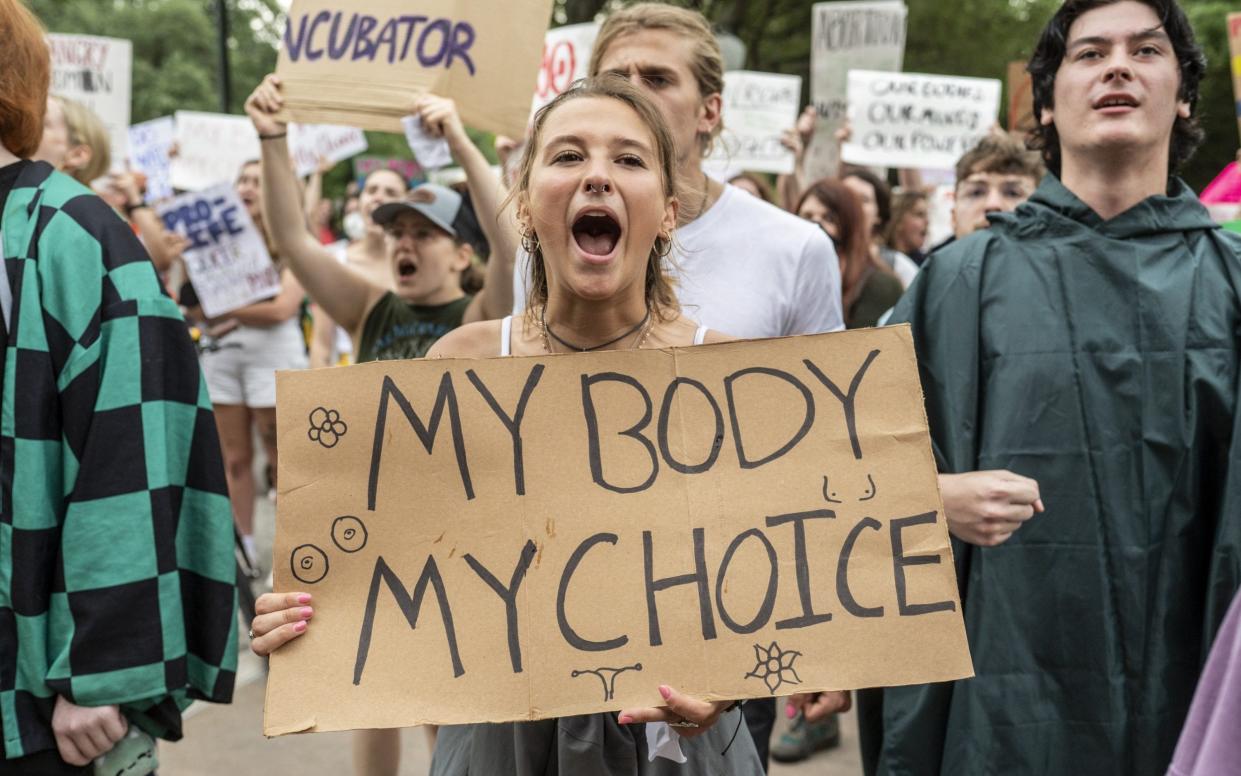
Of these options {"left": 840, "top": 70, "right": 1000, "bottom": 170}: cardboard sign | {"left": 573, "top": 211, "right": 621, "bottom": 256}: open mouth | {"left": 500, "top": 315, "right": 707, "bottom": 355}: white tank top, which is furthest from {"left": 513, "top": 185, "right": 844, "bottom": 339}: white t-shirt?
{"left": 840, "top": 70, "right": 1000, "bottom": 170}: cardboard sign

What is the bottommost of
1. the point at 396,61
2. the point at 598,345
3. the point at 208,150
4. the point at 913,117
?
the point at 598,345

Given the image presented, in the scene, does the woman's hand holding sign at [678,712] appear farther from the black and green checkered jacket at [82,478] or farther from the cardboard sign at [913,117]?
the cardboard sign at [913,117]

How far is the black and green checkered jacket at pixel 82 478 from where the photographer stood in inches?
80.3

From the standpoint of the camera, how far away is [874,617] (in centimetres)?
173

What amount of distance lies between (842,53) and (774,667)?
6.32m

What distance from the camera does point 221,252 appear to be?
A: 5.86 m

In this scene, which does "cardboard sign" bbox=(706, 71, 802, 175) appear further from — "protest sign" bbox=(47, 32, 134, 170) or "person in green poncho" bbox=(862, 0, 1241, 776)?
"person in green poncho" bbox=(862, 0, 1241, 776)

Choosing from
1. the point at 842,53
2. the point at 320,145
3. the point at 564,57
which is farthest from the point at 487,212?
the point at 320,145

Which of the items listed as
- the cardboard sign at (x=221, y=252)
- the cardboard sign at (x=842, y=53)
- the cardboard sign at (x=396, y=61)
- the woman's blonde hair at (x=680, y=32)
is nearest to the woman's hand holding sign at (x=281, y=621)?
the woman's blonde hair at (x=680, y=32)

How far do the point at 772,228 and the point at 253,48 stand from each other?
43.1 m

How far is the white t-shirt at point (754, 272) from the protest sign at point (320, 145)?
5.52 meters

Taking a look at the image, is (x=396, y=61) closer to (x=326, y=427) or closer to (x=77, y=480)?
(x=77, y=480)

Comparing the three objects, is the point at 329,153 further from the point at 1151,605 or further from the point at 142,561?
the point at 1151,605

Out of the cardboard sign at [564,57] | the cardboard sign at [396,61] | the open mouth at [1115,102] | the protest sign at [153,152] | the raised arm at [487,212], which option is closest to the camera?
the open mouth at [1115,102]
